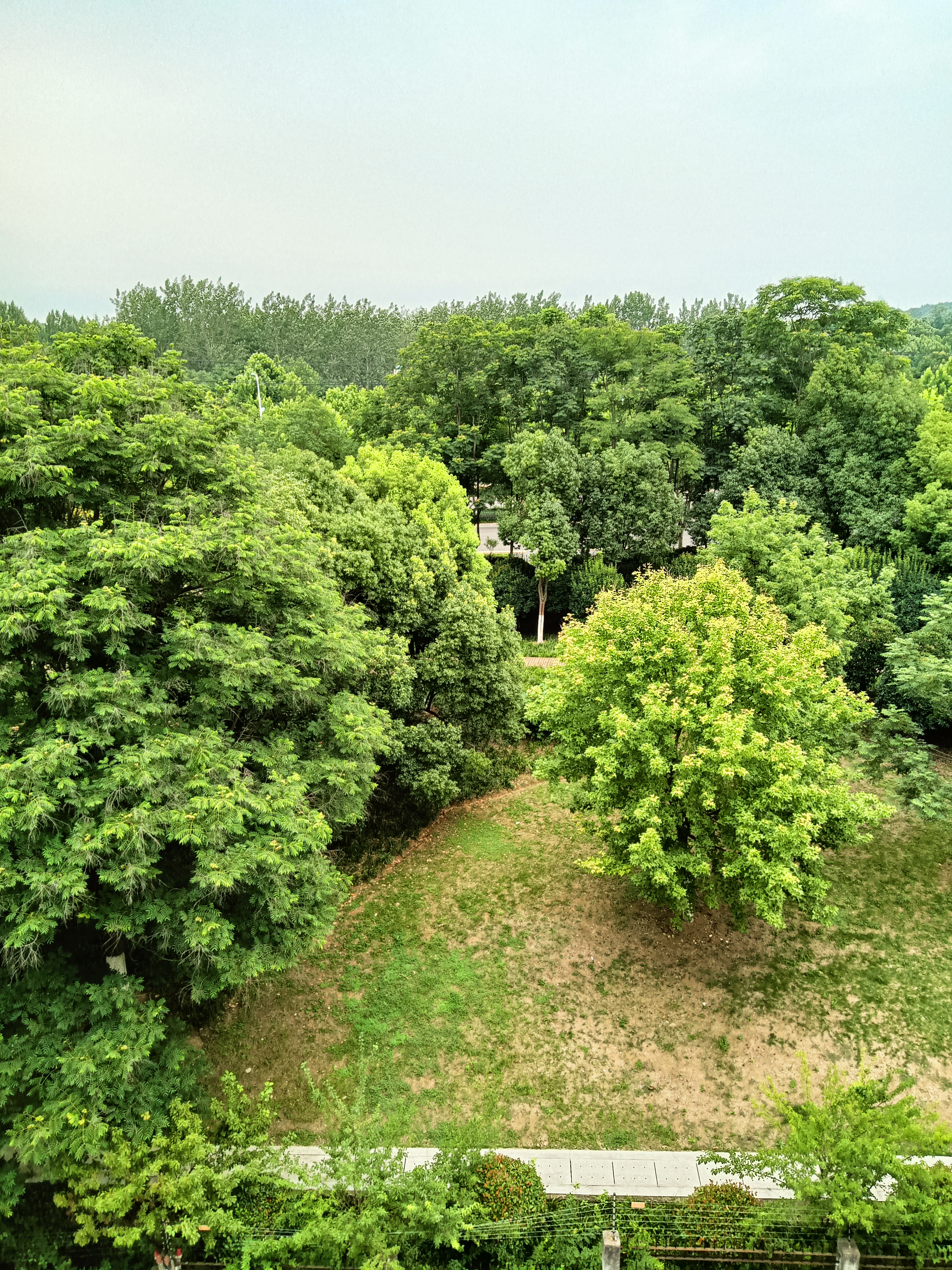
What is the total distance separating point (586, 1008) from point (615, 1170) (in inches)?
123

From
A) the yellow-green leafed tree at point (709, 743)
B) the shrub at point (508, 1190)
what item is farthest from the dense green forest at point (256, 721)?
the shrub at point (508, 1190)

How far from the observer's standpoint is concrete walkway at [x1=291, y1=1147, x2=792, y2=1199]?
10.6m

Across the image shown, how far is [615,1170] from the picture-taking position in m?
11.1

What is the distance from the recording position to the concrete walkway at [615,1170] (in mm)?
10641

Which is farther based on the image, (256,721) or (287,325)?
(287,325)

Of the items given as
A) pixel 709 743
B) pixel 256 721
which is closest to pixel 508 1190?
pixel 709 743

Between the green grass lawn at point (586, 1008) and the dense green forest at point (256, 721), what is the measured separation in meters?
1.31

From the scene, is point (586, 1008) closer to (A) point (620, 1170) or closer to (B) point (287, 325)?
(A) point (620, 1170)

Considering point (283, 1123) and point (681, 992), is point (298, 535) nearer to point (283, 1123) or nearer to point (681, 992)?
point (283, 1123)

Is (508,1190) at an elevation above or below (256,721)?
below

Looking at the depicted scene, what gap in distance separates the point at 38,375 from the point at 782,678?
1287 cm

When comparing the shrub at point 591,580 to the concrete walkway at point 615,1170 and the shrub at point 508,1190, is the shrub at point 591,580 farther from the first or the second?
the shrub at point 508,1190

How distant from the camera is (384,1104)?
1223 centimetres

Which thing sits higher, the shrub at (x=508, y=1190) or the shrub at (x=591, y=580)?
the shrub at (x=591, y=580)
